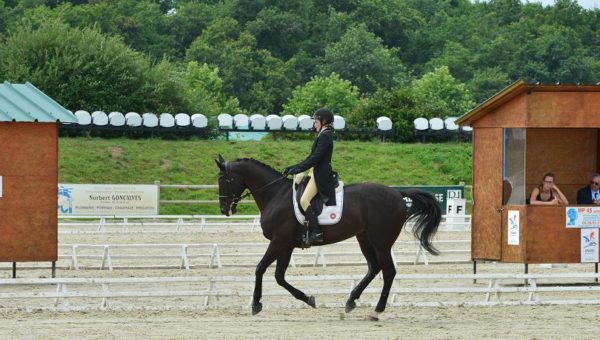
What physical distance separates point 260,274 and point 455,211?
1899 centimetres

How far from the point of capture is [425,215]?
1605 centimetres

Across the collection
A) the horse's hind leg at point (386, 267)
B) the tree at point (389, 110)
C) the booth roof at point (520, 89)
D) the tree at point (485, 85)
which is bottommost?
the horse's hind leg at point (386, 267)

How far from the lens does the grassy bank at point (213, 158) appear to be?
43656 mm

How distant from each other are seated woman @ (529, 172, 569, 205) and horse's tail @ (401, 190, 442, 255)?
2936 millimetres

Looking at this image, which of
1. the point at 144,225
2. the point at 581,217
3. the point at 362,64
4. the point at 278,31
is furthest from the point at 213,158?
the point at 278,31

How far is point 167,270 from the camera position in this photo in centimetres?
2148

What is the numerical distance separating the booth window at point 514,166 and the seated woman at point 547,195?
0.17 m

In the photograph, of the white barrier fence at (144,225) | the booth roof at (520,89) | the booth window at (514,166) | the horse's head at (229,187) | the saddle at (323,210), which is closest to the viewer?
the saddle at (323,210)

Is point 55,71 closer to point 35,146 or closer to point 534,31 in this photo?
point 35,146

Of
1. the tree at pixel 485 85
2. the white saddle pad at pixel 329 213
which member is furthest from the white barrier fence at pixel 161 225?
the tree at pixel 485 85

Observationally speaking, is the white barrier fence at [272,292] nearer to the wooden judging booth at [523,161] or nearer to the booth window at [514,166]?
the wooden judging booth at [523,161]

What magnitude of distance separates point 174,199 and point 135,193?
319 inches

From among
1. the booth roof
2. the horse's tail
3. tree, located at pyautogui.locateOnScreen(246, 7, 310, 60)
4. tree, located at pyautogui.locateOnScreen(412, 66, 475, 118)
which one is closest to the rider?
the horse's tail

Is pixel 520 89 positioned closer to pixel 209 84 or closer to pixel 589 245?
pixel 589 245
